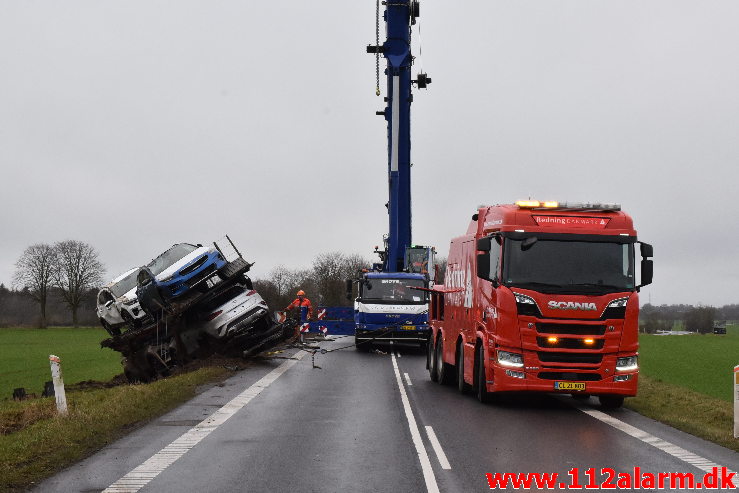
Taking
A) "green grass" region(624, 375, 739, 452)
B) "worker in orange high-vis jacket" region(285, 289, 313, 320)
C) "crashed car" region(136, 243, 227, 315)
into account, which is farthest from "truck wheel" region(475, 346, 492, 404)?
"worker in orange high-vis jacket" region(285, 289, 313, 320)

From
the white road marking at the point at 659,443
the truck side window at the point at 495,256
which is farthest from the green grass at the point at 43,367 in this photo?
the white road marking at the point at 659,443

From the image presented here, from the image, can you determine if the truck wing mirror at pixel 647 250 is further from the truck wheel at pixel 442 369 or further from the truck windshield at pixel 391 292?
the truck windshield at pixel 391 292

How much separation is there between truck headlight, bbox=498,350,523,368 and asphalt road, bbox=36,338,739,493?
78 cm

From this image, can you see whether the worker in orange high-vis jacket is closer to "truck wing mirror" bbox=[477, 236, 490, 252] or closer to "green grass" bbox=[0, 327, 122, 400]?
"green grass" bbox=[0, 327, 122, 400]

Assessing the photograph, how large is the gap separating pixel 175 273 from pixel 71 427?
11402 mm

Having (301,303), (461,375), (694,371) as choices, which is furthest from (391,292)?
(461,375)

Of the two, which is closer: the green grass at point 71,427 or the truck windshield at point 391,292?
the green grass at point 71,427

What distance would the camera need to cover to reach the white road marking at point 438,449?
8695mm

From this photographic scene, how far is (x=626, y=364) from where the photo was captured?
13.4m

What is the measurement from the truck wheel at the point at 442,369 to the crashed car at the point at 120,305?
28.8 feet

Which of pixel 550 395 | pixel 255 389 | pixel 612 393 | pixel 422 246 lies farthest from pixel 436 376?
pixel 422 246

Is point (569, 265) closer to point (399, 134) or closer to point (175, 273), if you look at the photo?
point (175, 273)

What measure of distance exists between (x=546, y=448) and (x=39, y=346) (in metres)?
47.3

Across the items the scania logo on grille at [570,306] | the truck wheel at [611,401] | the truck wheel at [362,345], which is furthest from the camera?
the truck wheel at [362,345]
